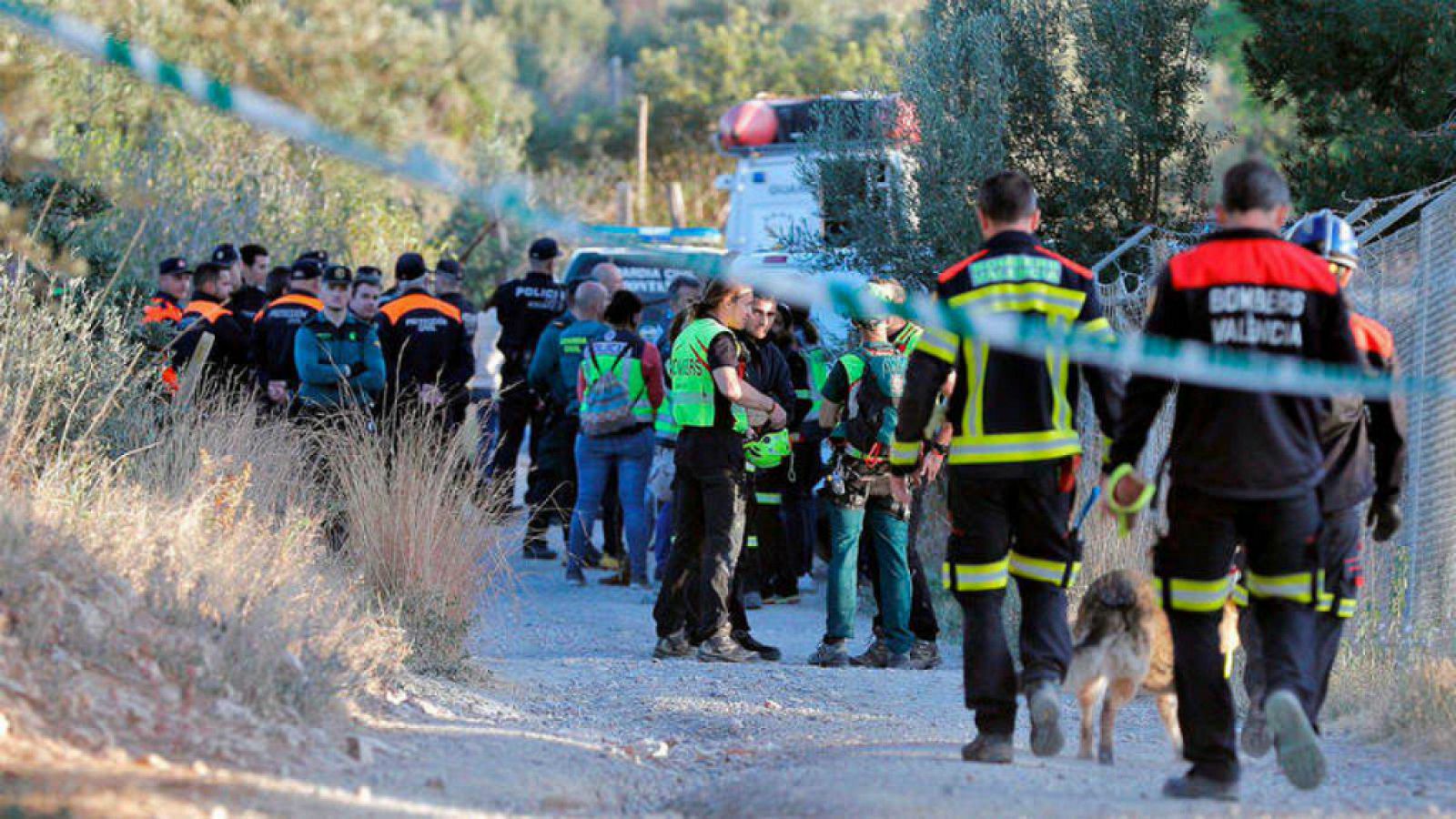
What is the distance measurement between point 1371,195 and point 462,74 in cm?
2937

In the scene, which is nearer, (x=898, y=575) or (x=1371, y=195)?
(x=898, y=575)

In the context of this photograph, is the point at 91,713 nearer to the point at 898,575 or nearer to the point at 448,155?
the point at 898,575

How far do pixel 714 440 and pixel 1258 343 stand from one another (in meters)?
4.31

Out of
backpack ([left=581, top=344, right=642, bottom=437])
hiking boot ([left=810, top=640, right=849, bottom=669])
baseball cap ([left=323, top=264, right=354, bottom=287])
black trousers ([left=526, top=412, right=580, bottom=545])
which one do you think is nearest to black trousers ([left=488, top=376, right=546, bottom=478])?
black trousers ([left=526, top=412, right=580, bottom=545])

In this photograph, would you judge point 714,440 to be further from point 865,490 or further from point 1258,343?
point 1258,343

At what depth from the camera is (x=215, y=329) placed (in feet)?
44.3

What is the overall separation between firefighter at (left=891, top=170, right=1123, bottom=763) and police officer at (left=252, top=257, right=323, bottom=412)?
22.4 ft

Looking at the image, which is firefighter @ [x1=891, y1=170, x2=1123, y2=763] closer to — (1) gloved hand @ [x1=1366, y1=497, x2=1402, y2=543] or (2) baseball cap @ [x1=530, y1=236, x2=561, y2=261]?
(1) gloved hand @ [x1=1366, y1=497, x2=1402, y2=543]

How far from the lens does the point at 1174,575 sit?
6.29 metres

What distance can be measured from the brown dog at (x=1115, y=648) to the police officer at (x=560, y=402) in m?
6.77

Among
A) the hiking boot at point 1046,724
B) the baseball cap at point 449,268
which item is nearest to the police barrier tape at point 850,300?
the hiking boot at point 1046,724

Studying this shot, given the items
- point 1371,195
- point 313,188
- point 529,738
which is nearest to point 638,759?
point 529,738

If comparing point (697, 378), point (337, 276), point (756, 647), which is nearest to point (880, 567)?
point (756, 647)

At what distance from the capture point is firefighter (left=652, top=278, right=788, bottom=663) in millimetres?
10008
